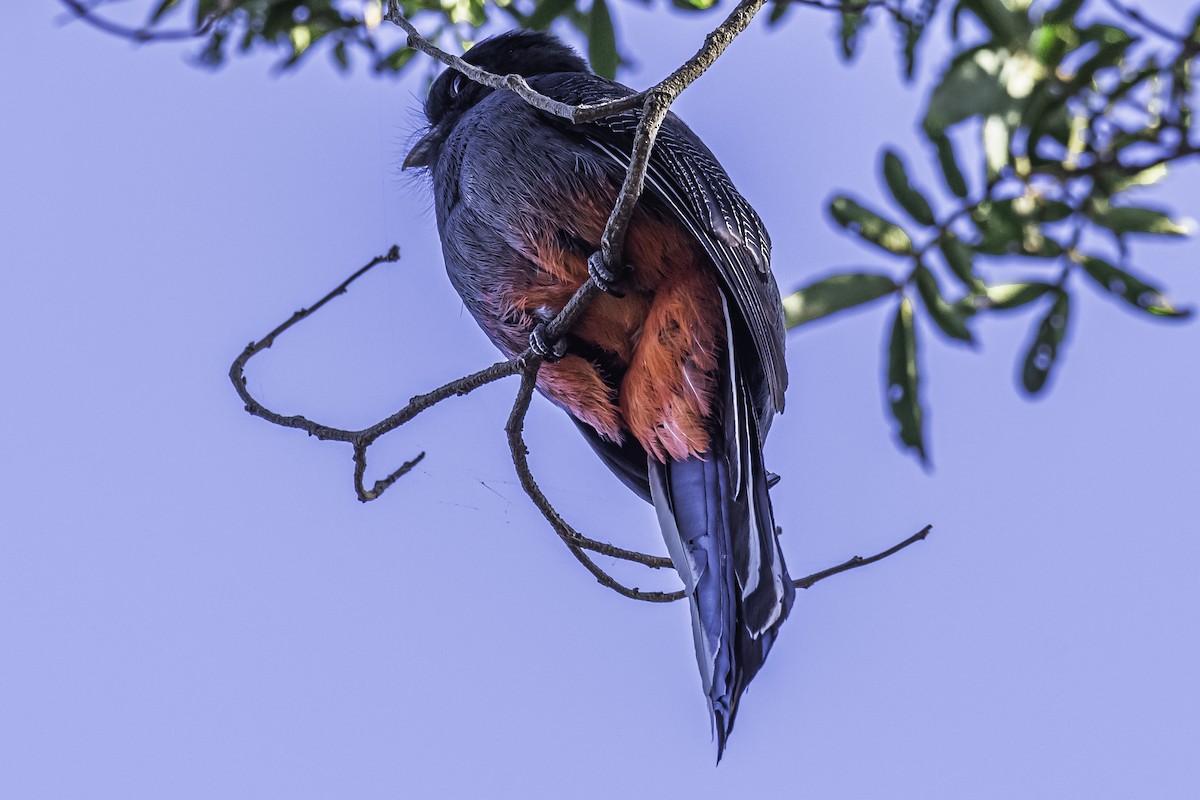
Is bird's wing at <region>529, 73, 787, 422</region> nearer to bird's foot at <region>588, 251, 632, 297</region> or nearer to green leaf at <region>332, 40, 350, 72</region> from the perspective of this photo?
bird's foot at <region>588, 251, 632, 297</region>

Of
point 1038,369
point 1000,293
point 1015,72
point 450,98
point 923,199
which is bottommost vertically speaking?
point 1038,369

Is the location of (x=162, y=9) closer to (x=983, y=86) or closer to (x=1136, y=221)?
(x=983, y=86)

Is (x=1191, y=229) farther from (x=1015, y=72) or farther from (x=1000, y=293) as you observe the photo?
(x=1015, y=72)

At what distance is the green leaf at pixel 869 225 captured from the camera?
2.70 meters

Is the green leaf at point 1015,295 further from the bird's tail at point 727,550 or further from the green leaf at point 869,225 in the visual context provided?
the bird's tail at point 727,550

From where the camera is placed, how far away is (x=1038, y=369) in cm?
285

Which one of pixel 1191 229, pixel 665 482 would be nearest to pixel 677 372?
pixel 665 482

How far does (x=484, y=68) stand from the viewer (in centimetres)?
397

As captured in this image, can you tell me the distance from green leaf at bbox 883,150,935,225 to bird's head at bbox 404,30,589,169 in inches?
58.5

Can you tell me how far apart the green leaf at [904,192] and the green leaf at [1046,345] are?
36 centimetres

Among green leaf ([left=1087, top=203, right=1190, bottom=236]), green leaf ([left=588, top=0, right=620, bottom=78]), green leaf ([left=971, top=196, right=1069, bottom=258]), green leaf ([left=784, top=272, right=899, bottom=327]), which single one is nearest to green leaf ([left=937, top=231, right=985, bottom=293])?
green leaf ([left=971, top=196, right=1069, bottom=258])

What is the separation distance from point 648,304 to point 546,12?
894mm

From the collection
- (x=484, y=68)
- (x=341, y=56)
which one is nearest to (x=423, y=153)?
(x=484, y=68)

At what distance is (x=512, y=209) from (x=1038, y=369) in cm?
134
